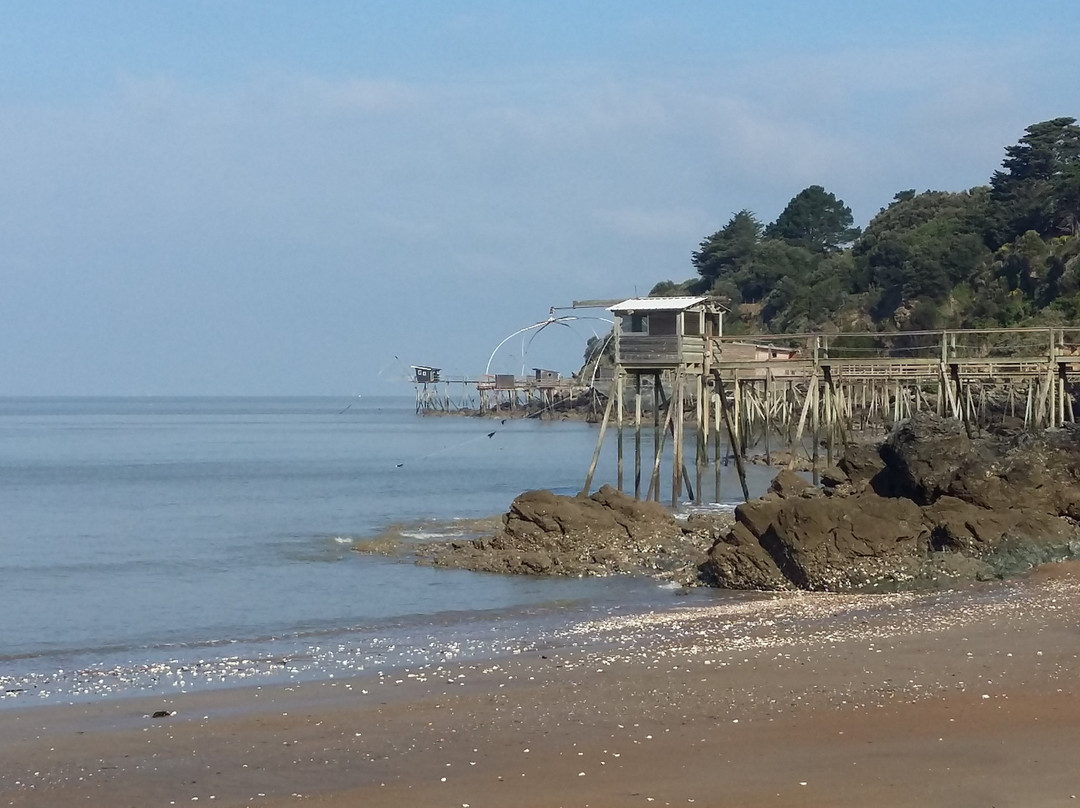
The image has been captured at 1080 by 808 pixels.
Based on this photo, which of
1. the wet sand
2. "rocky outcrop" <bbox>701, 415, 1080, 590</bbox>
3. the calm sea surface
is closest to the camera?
the wet sand

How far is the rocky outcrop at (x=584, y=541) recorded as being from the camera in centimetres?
1936

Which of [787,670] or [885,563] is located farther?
[885,563]

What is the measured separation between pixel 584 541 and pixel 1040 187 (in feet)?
222

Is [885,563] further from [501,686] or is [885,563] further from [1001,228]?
[1001,228]

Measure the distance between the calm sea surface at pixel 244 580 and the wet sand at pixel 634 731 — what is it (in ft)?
6.27

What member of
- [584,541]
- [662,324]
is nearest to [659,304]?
[662,324]

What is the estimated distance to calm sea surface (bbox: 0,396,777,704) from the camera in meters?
13.8

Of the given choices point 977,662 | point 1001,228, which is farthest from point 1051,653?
point 1001,228

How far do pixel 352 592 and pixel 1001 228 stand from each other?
66.9 m

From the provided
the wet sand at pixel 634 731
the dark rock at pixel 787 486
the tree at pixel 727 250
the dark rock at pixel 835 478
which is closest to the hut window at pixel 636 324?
the dark rock at pixel 787 486

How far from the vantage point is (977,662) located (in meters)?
11.2

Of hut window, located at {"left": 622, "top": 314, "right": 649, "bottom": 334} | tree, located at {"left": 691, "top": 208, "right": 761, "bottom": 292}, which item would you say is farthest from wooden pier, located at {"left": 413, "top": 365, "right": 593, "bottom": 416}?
hut window, located at {"left": 622, "top": 314, "right": 649, "bottom": 334}

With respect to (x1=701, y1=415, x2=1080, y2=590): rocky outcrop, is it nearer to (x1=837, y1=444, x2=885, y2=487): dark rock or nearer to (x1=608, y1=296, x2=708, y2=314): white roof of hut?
(x1=837, y1=444, x2=885, y2=487): dark rock

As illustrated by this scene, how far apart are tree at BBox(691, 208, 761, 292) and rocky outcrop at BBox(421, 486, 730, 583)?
3403 inches
